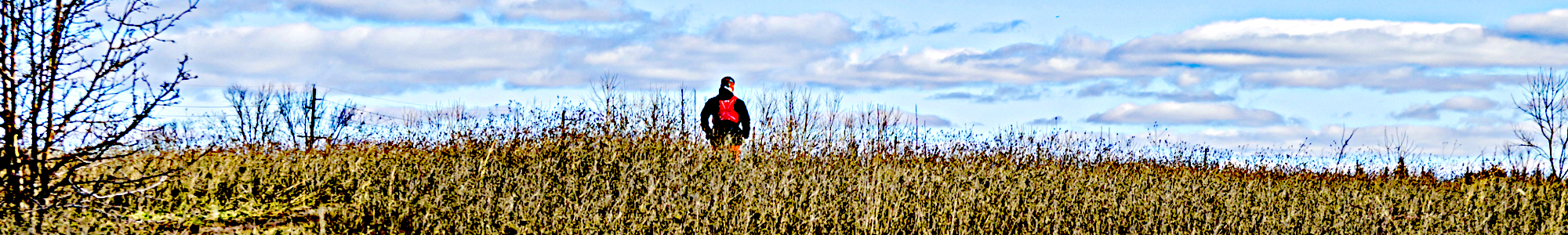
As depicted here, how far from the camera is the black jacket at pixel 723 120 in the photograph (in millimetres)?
10656

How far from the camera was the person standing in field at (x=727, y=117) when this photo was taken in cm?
1062

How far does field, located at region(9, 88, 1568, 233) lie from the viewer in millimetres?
4852

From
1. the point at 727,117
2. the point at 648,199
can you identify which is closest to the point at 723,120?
the point at 727,117

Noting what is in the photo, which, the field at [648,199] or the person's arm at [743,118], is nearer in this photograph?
the field at [648,199]

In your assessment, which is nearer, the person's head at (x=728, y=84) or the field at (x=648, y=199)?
the field at (x=648, y=199)

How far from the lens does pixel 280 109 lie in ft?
91.1

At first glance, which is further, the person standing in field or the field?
the person standing in field

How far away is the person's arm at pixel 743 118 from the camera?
10625 mm

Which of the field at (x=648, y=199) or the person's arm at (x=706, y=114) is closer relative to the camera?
the field at (x=648, y=199)

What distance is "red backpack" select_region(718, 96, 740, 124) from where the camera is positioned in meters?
10.7

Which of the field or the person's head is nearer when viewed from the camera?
the field

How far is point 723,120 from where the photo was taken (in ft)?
35.2

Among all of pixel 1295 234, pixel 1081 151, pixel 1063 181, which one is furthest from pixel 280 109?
pixel 1295 234

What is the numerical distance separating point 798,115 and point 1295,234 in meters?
5.97
